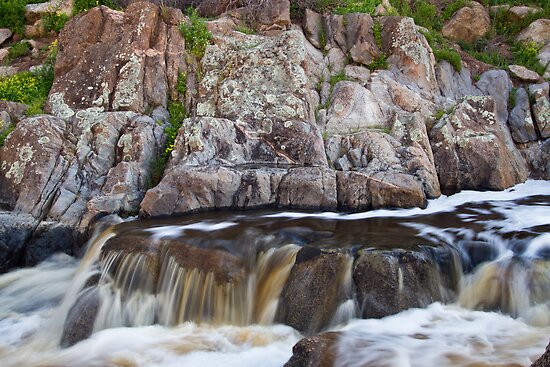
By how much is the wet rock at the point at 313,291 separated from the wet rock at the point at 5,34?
12.3 m

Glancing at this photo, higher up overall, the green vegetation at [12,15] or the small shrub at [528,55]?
the green vegetation at [12,15]

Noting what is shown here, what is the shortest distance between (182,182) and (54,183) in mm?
2364

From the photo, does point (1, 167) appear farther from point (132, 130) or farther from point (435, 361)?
point (435, 361)

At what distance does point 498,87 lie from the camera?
38.3 feet

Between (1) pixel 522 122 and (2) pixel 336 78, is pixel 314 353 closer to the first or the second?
(2) pixel 336 78

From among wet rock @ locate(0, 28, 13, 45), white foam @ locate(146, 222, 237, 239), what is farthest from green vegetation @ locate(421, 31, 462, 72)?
wet rock @ locate(0, 28, 13, 45)

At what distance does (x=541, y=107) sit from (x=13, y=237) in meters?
11.5

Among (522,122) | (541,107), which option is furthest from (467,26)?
(522,122)

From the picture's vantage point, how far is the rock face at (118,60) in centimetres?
955

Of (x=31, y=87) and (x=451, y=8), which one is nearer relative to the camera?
(x=31, y=87)

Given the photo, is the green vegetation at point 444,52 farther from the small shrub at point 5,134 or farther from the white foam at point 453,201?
the small shrub at point 5,134

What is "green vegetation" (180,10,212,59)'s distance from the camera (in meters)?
10.6

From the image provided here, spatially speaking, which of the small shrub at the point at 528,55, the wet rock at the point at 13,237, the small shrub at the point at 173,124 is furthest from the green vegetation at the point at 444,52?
the wet rock at the point at 13,237

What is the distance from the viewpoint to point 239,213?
711 centimetres
